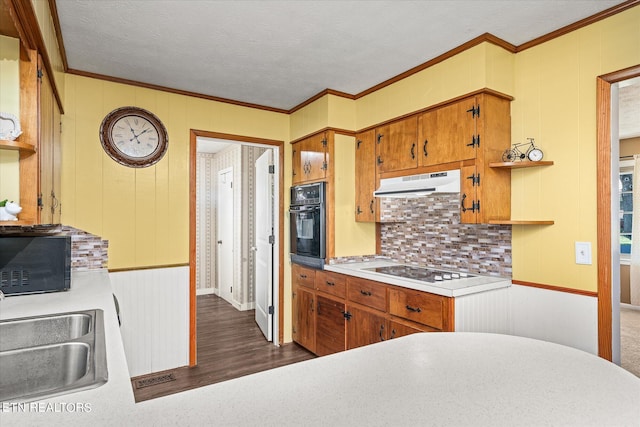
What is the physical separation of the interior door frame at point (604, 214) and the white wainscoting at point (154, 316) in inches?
119

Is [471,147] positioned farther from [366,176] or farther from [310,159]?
[310,159]

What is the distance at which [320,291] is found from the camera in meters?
3.39

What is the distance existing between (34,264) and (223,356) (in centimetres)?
190

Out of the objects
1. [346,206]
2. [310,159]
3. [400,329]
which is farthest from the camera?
[310,159]

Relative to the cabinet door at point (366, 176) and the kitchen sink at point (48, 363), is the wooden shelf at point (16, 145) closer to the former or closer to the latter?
the kitchen sink at point (48, 363)

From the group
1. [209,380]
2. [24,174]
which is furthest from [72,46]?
[209,380]

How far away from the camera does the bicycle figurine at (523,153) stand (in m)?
2.31

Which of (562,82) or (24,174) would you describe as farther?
(562,82)

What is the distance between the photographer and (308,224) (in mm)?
3521

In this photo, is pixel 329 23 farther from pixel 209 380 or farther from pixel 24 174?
pixel 209 380

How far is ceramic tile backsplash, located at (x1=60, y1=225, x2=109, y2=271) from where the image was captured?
2.90m

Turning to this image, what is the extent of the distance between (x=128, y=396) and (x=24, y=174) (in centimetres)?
125

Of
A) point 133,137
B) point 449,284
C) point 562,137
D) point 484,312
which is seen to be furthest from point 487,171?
point 133,137

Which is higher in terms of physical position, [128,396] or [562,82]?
[562,82]
